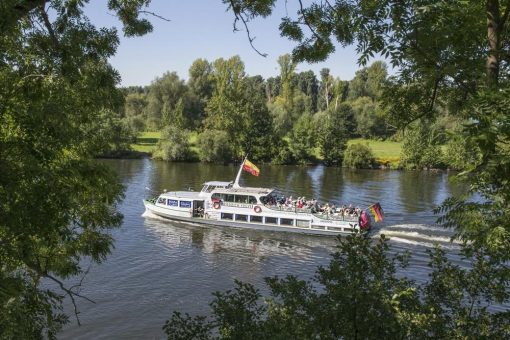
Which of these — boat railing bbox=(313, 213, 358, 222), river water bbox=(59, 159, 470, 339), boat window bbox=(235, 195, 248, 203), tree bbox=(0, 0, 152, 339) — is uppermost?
tree bbox=(0, 0, 152, 339)

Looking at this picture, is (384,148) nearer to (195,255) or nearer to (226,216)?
(226,216)

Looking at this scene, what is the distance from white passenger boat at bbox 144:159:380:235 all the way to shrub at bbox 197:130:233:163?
131 feet

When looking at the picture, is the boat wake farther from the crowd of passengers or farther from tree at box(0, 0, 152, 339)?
tree at box(0, 0, 152, 339)

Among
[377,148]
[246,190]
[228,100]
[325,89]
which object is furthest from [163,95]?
[246,190]

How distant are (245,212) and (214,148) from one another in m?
44.1

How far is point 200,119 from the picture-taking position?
4035 inches

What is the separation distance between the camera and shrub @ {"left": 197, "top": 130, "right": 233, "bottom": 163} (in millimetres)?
84500

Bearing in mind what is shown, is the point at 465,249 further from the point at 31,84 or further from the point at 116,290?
the point at 116,290

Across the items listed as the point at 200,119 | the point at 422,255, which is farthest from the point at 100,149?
the point at 200,119

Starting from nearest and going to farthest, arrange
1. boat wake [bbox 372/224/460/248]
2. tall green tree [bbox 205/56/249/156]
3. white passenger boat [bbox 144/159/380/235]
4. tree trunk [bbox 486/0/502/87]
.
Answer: tree trunk [bbox 486/0/502/87], boat wake [bbox 372/224/460/248], white passenger boat [bbox 144/159/380/235], tall green tree [bbox 205/56/249/156]

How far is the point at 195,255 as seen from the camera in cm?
3244

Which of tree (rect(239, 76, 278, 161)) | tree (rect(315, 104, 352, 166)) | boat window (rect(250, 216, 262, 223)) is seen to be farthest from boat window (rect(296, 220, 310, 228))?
tree (rect(315, 104, 352, 166))

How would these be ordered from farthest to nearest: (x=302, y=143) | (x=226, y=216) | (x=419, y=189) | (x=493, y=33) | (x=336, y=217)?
(x=302, y=143) < (x=419, y=189) < (x=226, y=216) < (x=336, y=217) < (x=493, y=33)

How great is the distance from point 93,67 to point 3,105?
3039 mm
